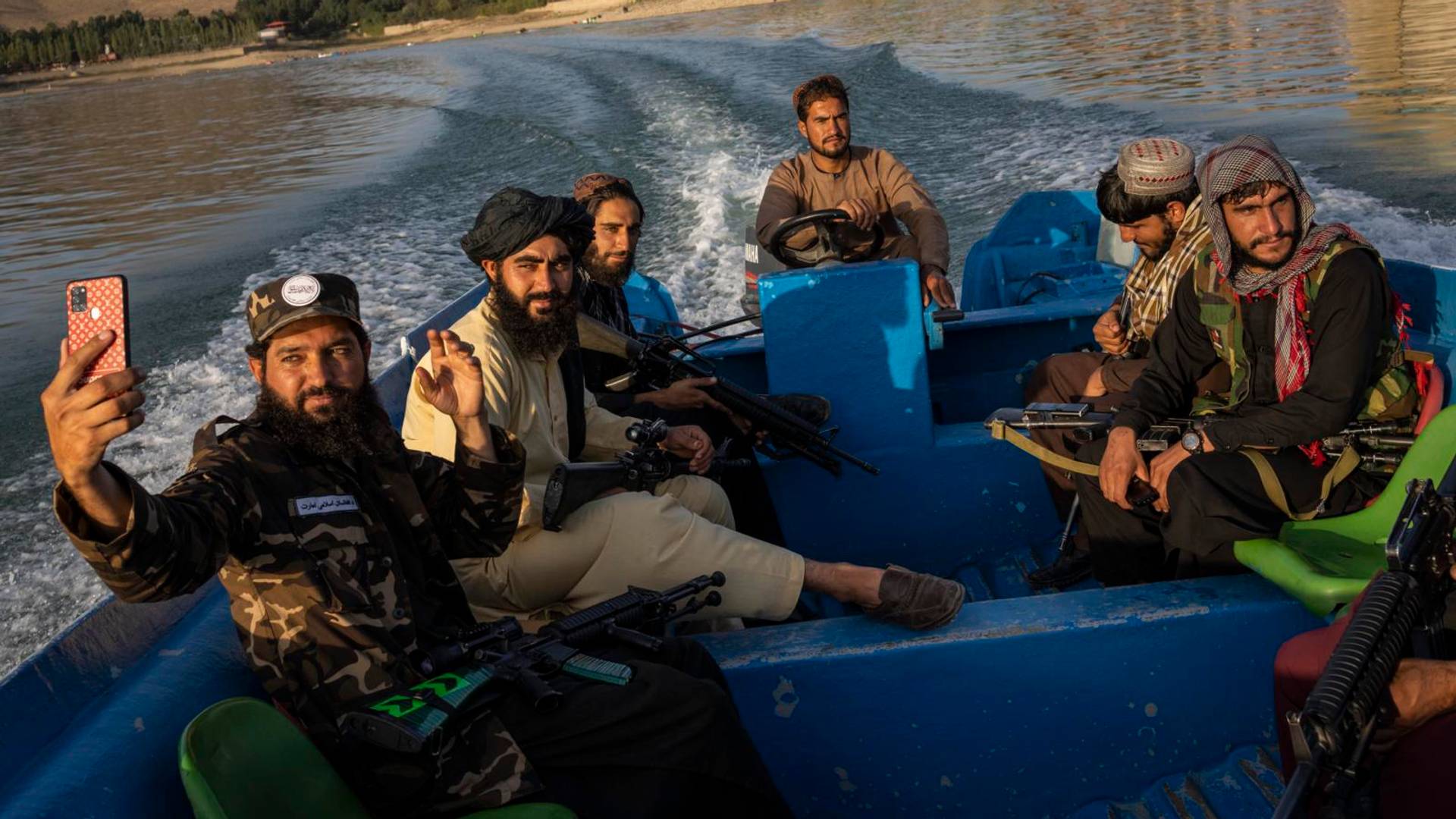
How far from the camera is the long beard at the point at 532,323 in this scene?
2.90 m

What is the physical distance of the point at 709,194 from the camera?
31.5 ft

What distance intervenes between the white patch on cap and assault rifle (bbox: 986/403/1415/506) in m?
1.86

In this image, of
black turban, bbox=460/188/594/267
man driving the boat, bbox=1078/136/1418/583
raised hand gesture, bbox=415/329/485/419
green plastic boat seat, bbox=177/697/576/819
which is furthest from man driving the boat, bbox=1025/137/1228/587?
green plastic boat seat, bbox=177/697/576/819

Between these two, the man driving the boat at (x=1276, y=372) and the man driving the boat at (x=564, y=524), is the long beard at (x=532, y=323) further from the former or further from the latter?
the man driving the boat at (x=1276, y=372)

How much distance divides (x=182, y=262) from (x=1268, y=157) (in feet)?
31.2

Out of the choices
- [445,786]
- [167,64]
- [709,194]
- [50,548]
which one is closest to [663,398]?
[445,786]

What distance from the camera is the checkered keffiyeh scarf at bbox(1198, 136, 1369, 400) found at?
2.69 m

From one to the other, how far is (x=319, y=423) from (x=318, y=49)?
53.6 meters

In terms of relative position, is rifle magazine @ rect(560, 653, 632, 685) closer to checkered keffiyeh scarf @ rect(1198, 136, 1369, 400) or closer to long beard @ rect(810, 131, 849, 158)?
checkered keffiyeh scarf @ rect(1198, 136, 1369, 400)

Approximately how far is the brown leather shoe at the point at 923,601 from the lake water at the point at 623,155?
343 centimetres

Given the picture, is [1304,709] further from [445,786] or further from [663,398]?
[663,398]

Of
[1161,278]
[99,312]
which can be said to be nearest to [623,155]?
[1161,278]

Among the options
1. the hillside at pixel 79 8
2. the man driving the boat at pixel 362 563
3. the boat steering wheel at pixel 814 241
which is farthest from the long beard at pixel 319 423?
the hillside at pixel 79 8

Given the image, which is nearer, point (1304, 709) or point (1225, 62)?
point (1304, 709)
